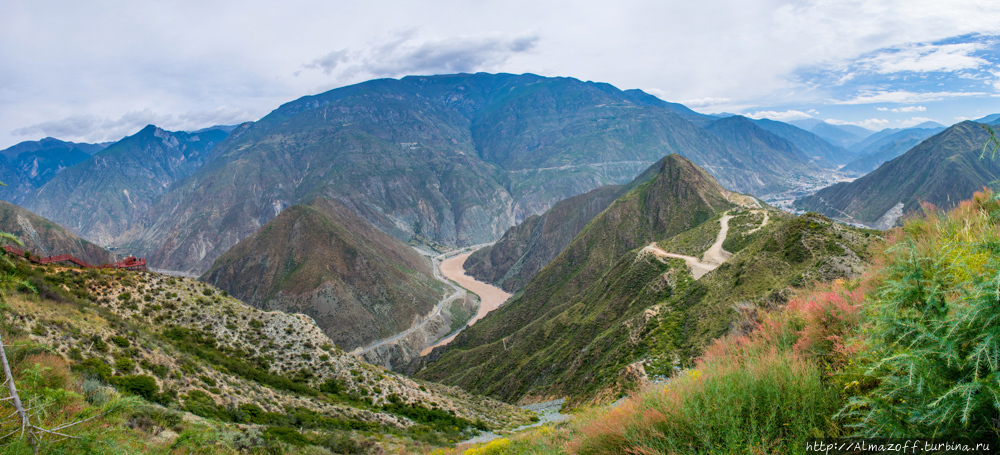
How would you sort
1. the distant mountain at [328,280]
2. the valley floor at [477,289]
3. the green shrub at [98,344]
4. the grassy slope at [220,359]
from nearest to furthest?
the grassy slope at [220,359] → the green shrub at [98,344] → the distant mountain at [328,280] → the valley floor at [477,289]

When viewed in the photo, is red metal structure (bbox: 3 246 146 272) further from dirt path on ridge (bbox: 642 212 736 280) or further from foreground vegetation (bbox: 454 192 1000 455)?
dirt path on ridge (bbox: 642 212 736 280)

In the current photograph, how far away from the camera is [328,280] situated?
96.4 m

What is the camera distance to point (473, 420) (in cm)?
2786

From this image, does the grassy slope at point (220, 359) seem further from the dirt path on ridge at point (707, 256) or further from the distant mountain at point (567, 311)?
the dirt path on ridge at point (707, 256)

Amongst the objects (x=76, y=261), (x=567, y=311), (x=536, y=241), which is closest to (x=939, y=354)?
(x=76, y=261)

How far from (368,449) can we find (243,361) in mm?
13410

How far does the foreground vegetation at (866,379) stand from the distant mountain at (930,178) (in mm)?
188360

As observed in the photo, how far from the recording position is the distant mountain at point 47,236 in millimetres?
145875

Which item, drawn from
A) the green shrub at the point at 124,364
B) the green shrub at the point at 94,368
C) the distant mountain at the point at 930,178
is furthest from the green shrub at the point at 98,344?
the distant mountain at the point at 930,178

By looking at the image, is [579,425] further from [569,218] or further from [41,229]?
[41,229]

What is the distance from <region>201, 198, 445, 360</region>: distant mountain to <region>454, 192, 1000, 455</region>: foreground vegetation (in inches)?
3444

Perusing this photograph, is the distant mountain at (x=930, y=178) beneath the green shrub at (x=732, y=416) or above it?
beneath

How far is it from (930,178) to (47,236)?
1068 feet

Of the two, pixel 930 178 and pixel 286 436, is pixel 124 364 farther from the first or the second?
pixel 930 178
